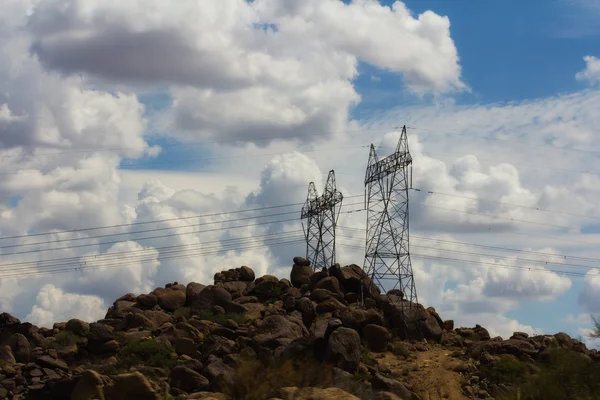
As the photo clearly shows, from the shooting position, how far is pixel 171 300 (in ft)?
276

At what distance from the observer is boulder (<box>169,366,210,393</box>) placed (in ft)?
172

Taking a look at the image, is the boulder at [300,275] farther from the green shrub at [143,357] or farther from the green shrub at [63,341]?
the green shrub at [63,341]

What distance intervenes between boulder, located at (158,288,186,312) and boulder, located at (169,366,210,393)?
98.6 feet

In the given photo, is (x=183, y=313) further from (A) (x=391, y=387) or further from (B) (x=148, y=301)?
(A) (x=391, y=387)

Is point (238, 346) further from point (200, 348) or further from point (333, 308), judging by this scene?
point (333, 308)

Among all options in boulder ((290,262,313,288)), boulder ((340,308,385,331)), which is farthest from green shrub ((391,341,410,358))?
boulder ((290,262,313,288))

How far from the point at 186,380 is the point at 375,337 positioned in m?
22.7

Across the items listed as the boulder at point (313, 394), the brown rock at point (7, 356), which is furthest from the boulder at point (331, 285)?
the boulder at point (313, 394)

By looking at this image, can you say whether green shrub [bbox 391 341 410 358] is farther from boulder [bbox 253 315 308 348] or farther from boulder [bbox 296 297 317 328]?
boulder [bbox 253 315 308 348]

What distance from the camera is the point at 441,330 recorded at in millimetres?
78062

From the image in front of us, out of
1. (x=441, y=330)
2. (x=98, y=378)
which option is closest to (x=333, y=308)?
(x=441, y=330)

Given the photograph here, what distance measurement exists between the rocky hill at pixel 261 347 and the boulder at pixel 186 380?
0.09 metres

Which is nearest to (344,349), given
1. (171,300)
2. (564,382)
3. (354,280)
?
(564,382)

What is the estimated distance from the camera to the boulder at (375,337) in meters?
70.4
